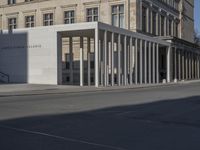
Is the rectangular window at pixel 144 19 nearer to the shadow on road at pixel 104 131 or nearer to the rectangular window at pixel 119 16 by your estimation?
the rectangular window at pixel 119 16

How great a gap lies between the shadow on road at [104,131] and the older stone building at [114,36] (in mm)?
27224

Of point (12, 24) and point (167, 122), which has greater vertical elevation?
point (12, 24)

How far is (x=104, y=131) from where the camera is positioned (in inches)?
482

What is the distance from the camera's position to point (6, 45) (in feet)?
157

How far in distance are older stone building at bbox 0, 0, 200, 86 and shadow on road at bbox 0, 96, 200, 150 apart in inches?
1072

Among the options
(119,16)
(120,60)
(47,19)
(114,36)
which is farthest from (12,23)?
(114,36)

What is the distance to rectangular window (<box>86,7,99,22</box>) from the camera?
67.8m

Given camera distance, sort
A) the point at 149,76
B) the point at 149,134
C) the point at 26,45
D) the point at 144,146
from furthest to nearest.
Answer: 1. the point at 149,76
2. the point at 26,45
3. the point at 149,134
4. the point at 144,146

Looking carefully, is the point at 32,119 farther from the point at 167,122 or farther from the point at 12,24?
the point at 12,24

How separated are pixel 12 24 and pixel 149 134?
222 feet

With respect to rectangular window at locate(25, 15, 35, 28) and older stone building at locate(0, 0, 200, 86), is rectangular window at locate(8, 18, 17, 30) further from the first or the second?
rectangular window at locate(25, 15, 35, 28)

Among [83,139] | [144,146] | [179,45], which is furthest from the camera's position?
[179,45]

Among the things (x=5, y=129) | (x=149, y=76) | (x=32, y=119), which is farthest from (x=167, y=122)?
(x=149, y=76)

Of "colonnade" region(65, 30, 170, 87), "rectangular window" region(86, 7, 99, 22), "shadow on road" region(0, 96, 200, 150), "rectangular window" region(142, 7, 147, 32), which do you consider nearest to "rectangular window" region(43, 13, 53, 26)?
"rectangular window" region(86, 7, 99, 22)
